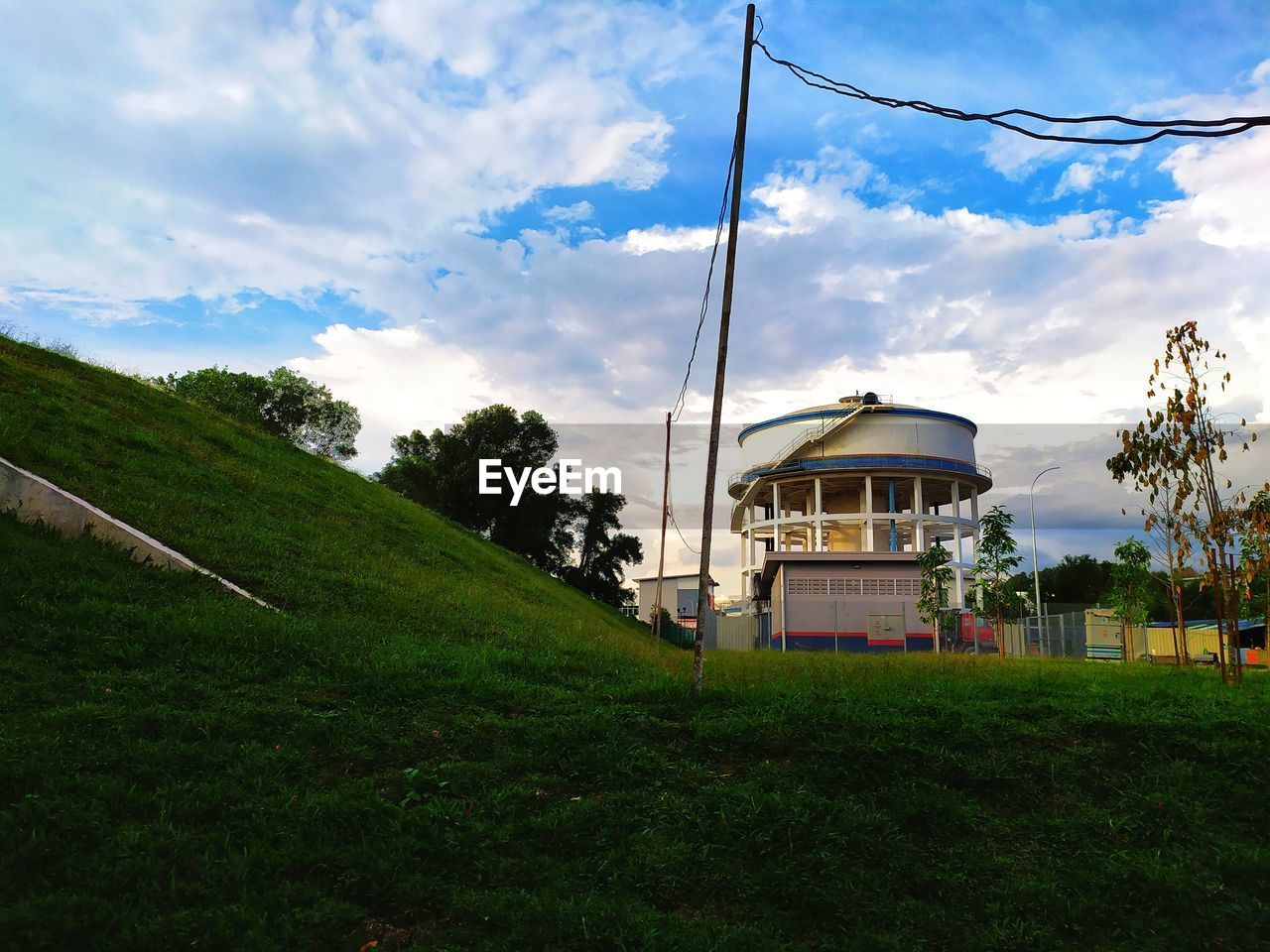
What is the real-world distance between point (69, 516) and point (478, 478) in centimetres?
3905

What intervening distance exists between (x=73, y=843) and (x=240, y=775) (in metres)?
1.10

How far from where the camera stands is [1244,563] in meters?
14.4

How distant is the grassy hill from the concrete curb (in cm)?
37

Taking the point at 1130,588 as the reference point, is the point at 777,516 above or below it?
above

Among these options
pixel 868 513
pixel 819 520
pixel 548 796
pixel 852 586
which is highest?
pixel 868 513

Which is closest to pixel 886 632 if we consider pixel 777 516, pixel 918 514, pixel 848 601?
pixel 848 601

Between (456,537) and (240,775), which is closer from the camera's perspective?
(240,775)

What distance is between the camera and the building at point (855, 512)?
3944 centimetres

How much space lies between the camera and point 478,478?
4991 cm

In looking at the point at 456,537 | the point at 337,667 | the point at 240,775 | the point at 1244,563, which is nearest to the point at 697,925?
the point at 240,775

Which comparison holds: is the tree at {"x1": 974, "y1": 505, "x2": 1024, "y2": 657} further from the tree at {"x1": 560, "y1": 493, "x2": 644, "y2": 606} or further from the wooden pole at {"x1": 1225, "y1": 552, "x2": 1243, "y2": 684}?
the tree at {"x1": 560, "y1": 493, "x2": 644, "y2": 606}

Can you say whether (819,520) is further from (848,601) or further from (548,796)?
(548,796)

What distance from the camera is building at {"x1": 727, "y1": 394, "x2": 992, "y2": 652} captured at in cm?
3944

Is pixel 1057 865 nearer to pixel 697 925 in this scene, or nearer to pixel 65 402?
pixel 697 925
